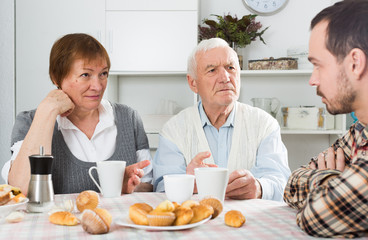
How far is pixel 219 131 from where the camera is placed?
74.4 inches

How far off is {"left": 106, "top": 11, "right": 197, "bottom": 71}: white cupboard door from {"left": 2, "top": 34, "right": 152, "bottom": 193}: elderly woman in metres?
1.23

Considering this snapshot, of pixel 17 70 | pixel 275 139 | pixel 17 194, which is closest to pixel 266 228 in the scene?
pixel 17 194

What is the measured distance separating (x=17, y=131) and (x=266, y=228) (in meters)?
1.16

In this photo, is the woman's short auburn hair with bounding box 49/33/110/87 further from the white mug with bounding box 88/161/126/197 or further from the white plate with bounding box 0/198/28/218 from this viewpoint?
the white plate with bounding box 0/198/28/218

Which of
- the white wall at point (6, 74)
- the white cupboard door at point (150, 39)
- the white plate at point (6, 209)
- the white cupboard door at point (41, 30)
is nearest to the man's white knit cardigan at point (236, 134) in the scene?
the white plate at point (6, 209)

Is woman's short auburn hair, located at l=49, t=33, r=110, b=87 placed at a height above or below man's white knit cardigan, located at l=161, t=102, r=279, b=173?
above

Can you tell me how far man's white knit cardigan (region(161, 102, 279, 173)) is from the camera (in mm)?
1793

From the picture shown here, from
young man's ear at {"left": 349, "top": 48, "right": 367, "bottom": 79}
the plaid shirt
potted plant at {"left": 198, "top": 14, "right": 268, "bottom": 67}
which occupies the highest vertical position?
potted plant at {"left": 198, "top": 14, "right": 268, "bottom": 67}

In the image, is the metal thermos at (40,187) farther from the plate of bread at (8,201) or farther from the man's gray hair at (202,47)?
the man's gray hair at (202,47)

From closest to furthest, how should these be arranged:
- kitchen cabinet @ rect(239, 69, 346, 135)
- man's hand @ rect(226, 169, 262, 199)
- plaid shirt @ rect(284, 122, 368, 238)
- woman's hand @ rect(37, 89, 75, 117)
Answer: plaid shirt @ rect(284, 122, 368, 238) → man's hand @ rect(226, 169, 262, 199) → woman's hand @ rect(37, 89, 75, 117) → kitchen cabinet @ rect(239, 69, 346, 135)

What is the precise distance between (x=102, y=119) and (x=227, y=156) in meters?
0.57

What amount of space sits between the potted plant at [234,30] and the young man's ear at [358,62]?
2.02m

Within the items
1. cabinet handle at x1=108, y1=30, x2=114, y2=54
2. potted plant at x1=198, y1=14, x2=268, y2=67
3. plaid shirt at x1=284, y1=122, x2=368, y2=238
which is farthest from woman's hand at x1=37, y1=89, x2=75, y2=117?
potted plant at x1=198, y1=14, x2=268, y2=67

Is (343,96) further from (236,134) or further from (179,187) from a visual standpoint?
(236,134)
